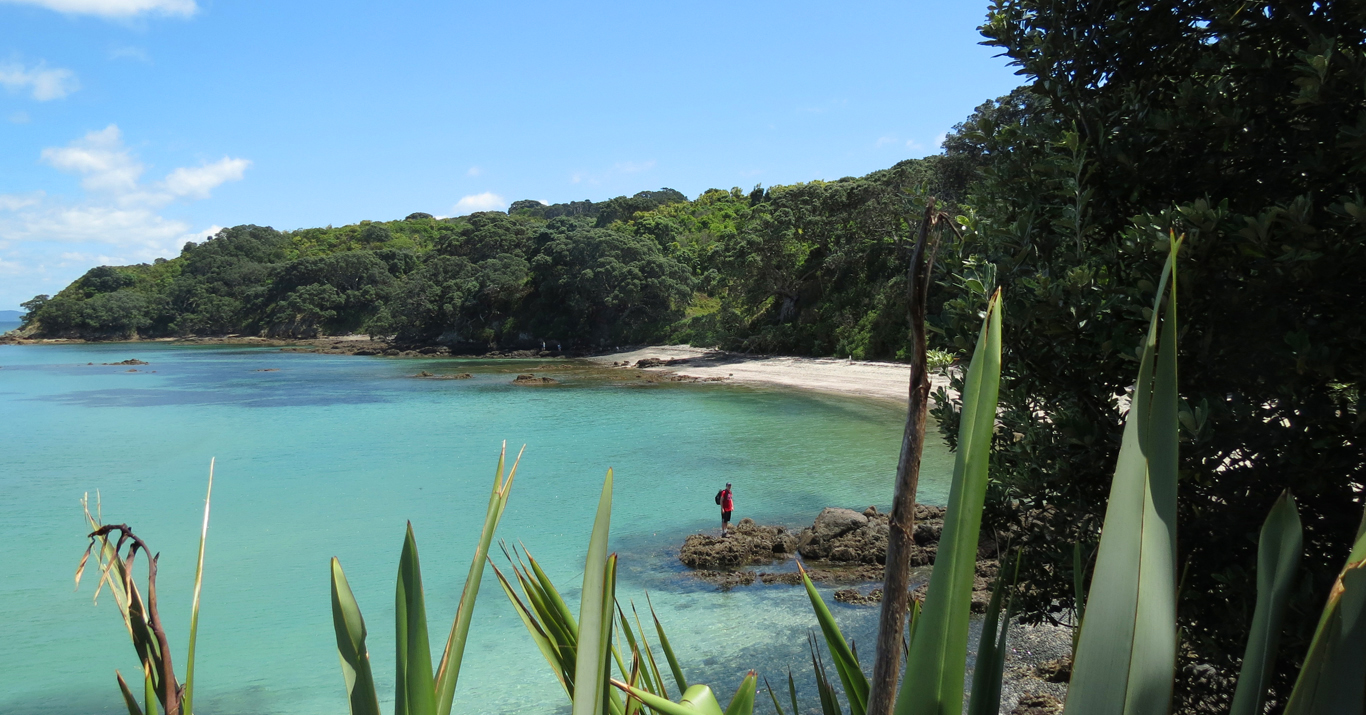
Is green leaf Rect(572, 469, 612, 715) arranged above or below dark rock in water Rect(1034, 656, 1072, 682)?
above

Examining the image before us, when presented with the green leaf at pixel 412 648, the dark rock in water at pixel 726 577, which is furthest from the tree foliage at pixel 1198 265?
the dark rock in water at pixel 726 577

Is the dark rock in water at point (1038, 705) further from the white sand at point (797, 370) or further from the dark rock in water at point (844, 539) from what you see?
the white sand at point (797, 370)

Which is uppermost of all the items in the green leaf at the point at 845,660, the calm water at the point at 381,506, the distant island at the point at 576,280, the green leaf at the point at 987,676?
the distant island at the point at 576,280

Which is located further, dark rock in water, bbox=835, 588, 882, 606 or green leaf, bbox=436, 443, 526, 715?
dark rock in water, bbox=835, 588, 882, 606

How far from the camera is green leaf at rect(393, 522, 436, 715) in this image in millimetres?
1057

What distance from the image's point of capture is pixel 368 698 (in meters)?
1.09

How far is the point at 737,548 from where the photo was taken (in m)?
11.4

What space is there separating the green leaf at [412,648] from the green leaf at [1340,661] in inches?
37.5

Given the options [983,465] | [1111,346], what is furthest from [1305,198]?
[983,465]

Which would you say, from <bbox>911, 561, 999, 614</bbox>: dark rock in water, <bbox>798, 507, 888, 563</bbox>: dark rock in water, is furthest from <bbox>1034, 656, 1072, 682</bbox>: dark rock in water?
<bbox>798, 507, 888, 563</bbox>: dark rock in water

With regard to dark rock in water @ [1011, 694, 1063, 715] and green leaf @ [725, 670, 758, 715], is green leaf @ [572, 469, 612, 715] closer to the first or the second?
green leaf @ [725, 670, 758, 715]

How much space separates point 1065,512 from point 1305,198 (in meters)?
1.61

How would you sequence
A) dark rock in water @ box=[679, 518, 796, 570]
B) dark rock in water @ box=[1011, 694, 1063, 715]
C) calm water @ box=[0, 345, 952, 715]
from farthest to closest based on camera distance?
dark rock in water @ box=[679, 518, 796, 570], calm water @ box=[0, 345, 952, 715], dark rock in water @ box=[1011, 694, 1063, 715]

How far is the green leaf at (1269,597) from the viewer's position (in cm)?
76
